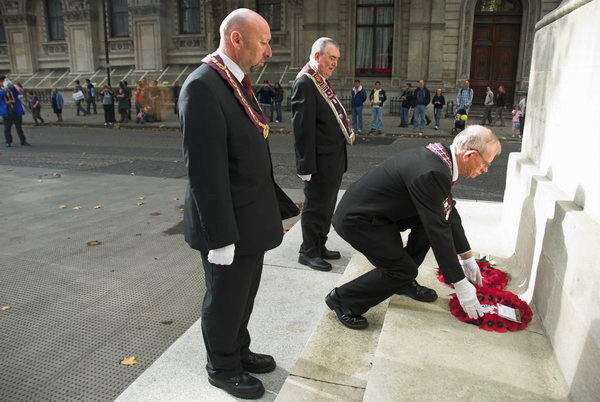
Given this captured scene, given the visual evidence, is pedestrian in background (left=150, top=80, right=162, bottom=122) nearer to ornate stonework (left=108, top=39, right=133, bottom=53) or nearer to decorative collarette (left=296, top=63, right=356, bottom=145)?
ornate stonework (left=108, top=39, right=133, bottom=53)

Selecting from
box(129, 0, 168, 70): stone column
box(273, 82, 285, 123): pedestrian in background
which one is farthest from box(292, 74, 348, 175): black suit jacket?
box(129, 0, 168, 70): stone column

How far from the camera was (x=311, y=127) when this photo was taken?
4305 millimetres

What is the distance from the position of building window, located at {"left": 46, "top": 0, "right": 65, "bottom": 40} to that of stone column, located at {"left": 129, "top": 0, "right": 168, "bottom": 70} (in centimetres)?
599

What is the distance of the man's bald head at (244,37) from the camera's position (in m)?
2.39

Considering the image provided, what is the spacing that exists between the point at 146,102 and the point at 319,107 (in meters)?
18.0

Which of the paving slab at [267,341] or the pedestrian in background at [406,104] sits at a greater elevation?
the pedestrian in background at [406,104]

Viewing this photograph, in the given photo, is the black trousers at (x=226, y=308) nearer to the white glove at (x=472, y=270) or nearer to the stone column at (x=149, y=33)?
the white glove at (x=472, y=270)

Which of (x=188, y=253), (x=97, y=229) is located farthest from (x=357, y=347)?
(x=97, y=229)

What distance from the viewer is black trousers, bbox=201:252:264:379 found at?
8.43 ft

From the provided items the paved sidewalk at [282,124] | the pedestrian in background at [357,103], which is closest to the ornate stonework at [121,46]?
the paved sidewalk at [282,124]

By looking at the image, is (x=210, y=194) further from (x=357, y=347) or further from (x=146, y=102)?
(x=146, y=102)

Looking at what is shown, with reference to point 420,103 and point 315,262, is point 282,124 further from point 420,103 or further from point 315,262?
point 315,262

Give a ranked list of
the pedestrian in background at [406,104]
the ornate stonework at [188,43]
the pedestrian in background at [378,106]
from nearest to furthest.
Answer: the pedestrian in background at [378,106]
the pedestrian in background at [406,104]
the ornate stonework at [188,43]

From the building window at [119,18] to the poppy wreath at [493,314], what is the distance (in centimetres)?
2815
